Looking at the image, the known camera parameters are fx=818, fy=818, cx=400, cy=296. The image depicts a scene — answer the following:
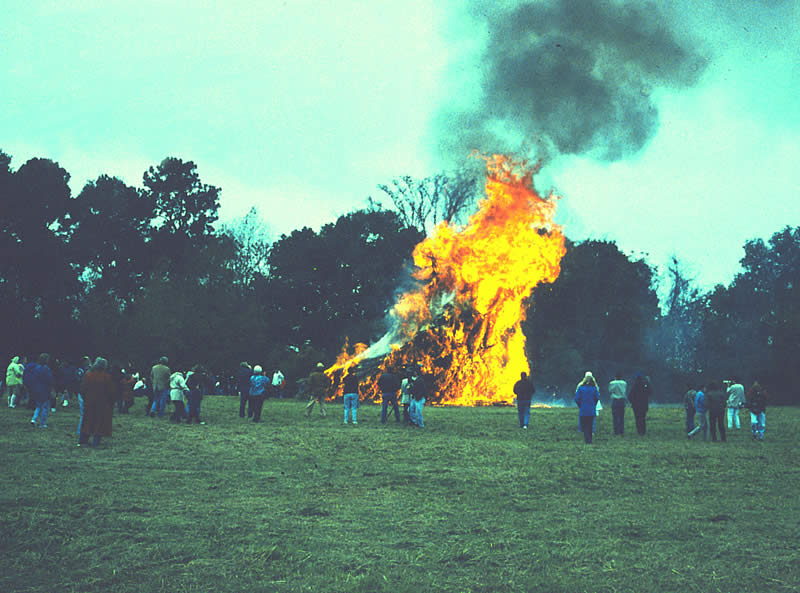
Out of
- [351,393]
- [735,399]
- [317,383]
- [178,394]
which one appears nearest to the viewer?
[178,394]

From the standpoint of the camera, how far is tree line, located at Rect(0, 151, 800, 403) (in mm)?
53062

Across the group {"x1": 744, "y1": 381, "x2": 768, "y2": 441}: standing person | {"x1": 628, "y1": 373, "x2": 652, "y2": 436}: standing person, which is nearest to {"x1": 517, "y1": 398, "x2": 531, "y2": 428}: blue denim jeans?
{"x1": 628, "y1": 373, "x2": 652, "y2": 436}: standing person

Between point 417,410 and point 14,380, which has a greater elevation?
point 14,380

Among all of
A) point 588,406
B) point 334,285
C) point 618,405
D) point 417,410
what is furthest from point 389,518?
point 334,285

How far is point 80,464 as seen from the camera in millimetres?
13023

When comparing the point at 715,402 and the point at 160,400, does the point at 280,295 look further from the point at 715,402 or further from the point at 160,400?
the point at 715,402

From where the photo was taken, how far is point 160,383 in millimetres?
23750

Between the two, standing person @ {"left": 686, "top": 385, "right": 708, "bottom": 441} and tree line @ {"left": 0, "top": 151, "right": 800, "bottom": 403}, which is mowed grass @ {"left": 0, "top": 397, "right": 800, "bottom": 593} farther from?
tree line @ {"left": 0, "top": 151, "right": 800, "bottom": 403}

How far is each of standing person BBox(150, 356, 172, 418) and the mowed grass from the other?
612cm

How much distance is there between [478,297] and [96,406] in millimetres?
26034

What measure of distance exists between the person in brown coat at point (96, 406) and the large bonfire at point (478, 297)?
72.6 feet

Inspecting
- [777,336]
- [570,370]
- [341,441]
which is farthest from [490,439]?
[777,336]

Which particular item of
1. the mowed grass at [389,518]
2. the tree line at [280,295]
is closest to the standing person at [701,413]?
the mowed grass at [389,518]

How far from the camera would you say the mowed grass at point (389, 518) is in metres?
7.02
